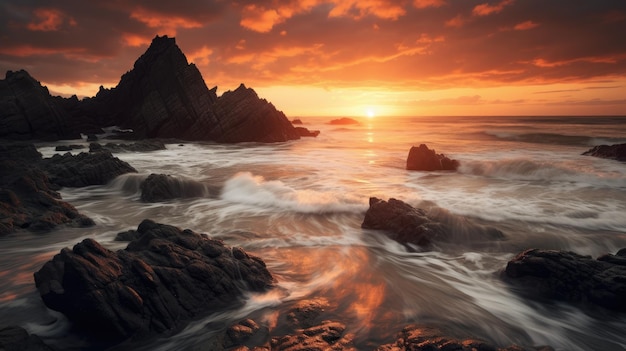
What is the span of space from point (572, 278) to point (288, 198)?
954 centimetres

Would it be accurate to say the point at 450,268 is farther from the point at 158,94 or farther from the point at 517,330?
the point at 158,94

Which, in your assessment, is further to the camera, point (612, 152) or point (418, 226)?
point (612, 152)

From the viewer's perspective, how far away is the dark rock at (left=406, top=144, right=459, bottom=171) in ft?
70.8

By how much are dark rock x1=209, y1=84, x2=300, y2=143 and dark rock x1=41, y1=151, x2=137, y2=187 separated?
27754 mm

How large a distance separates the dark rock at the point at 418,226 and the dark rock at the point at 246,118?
37066 mm

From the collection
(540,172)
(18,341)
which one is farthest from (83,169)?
(540,172)

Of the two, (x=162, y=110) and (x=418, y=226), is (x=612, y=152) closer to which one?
(x=418, y=226)

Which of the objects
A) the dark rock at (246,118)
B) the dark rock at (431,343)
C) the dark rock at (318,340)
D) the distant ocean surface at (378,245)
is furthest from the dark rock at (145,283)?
the dark rock at (246,118)

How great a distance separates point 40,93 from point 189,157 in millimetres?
28000

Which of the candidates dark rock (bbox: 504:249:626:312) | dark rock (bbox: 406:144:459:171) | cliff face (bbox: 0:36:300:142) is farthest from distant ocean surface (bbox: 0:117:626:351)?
cliff face (bbox: 0:36:300:142)

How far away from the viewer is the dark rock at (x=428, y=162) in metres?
21.6

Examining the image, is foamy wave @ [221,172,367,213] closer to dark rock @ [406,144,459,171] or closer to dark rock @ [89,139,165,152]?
dark rock @ [406,144,459,171]

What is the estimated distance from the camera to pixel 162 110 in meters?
48.9

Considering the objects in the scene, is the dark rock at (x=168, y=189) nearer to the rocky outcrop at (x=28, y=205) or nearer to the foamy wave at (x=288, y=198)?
the foamy wave at (x=288, y=198)
